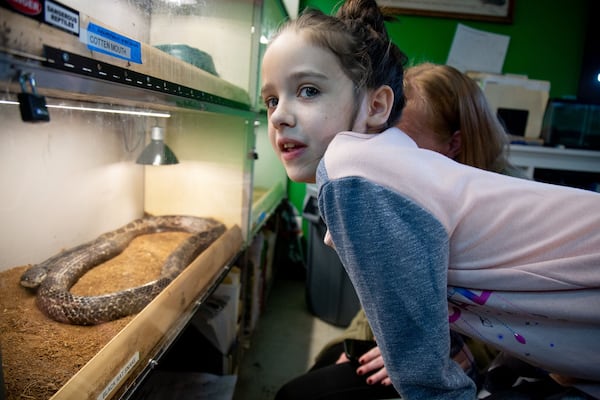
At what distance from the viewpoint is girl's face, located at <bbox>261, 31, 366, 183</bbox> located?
2.18 ft

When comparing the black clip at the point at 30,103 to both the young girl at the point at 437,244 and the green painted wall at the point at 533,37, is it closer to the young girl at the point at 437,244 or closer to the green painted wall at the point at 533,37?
the young girl at the point at 437,244

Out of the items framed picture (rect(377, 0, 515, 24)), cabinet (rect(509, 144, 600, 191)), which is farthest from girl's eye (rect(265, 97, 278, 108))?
framed picture (rect(377, 0, 515, 24))

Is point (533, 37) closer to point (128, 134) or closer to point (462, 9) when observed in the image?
point (462, 9)

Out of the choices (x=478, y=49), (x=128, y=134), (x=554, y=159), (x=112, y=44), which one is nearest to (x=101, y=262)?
(x=128, y=134)

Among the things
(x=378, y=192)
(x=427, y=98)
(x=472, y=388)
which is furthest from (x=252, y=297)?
(x=378, y=192)

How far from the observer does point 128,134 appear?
948 millimetres

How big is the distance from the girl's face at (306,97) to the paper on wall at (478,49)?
255cm

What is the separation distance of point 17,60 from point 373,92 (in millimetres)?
562

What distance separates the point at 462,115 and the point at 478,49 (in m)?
2.13

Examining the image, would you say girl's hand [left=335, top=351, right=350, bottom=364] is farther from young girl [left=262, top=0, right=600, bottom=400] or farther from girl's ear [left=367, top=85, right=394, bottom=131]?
girl's ear [left=367, top=85, right=394, bottom=131]

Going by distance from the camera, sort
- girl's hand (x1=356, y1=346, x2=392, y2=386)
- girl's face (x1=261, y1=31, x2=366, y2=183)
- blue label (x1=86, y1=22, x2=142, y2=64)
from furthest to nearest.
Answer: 1. girl's hand (x1=356, y1=346, x2=392, y2=386)
2. girl's face (x1=261, y1=31, x2=366, y2=183)
3. blue label (x1=86, y1=22, x2=142, y2=64)

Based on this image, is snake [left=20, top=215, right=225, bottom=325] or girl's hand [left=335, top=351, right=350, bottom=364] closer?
snake [left=20, top=215, right=225, bottom=325]

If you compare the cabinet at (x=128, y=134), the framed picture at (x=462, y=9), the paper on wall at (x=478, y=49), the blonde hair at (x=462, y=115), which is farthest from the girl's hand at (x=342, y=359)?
the framed picture at (x=462, y=9)

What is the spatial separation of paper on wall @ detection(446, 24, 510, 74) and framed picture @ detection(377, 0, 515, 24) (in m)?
0.10
